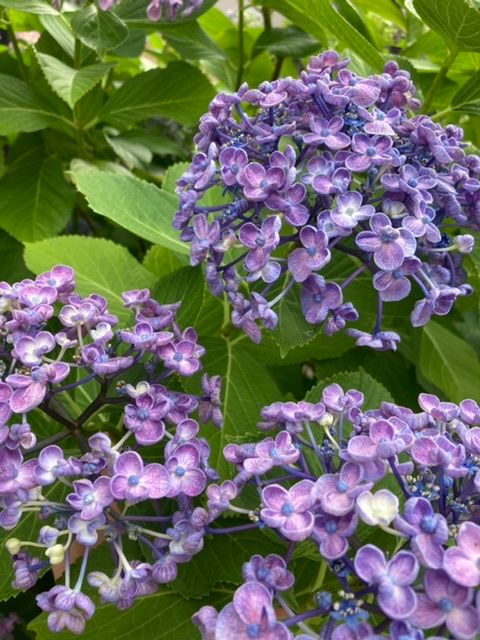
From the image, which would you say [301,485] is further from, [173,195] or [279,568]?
[173,195]

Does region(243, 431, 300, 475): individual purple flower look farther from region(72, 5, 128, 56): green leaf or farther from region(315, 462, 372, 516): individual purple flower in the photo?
region(72, 5, 128, 56): green leaf

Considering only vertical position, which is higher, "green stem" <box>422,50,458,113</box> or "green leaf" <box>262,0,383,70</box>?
"green leaf" <box>262,0,383,70</box>

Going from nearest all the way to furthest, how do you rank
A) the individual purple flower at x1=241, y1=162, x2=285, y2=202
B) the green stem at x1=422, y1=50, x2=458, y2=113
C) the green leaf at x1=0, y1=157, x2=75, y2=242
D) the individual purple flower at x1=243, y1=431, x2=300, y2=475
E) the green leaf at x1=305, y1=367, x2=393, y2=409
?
the individual purple flower at x1=243, y1=431, x2=300, y2=475 → the individual purple flower at x1=241, y1=162, x2=285, y2=202 → the green leaf at x1=305, y1=367, x2=393, y2=409 → the green stem at x1=422, y1=50, x2=458, y2=113 → the green leaf at x1=0, y1=157, x2=75, y2=242

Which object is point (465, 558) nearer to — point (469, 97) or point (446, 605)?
point (446, 605)

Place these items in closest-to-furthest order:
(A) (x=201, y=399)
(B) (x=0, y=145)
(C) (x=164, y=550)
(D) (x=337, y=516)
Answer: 1. (D) (x=337, y=516)
2. (C) (x=164, y=550)
3. (A) (x=201, y=399)
4. (B) (x=0, y=145)

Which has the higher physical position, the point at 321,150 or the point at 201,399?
the point at 321,150

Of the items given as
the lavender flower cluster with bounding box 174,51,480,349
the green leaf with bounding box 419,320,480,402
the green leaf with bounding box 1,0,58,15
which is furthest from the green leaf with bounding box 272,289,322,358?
the green leaf with bounding box 1,0,58,15

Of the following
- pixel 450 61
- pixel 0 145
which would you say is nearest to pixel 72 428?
pixel 450 61
